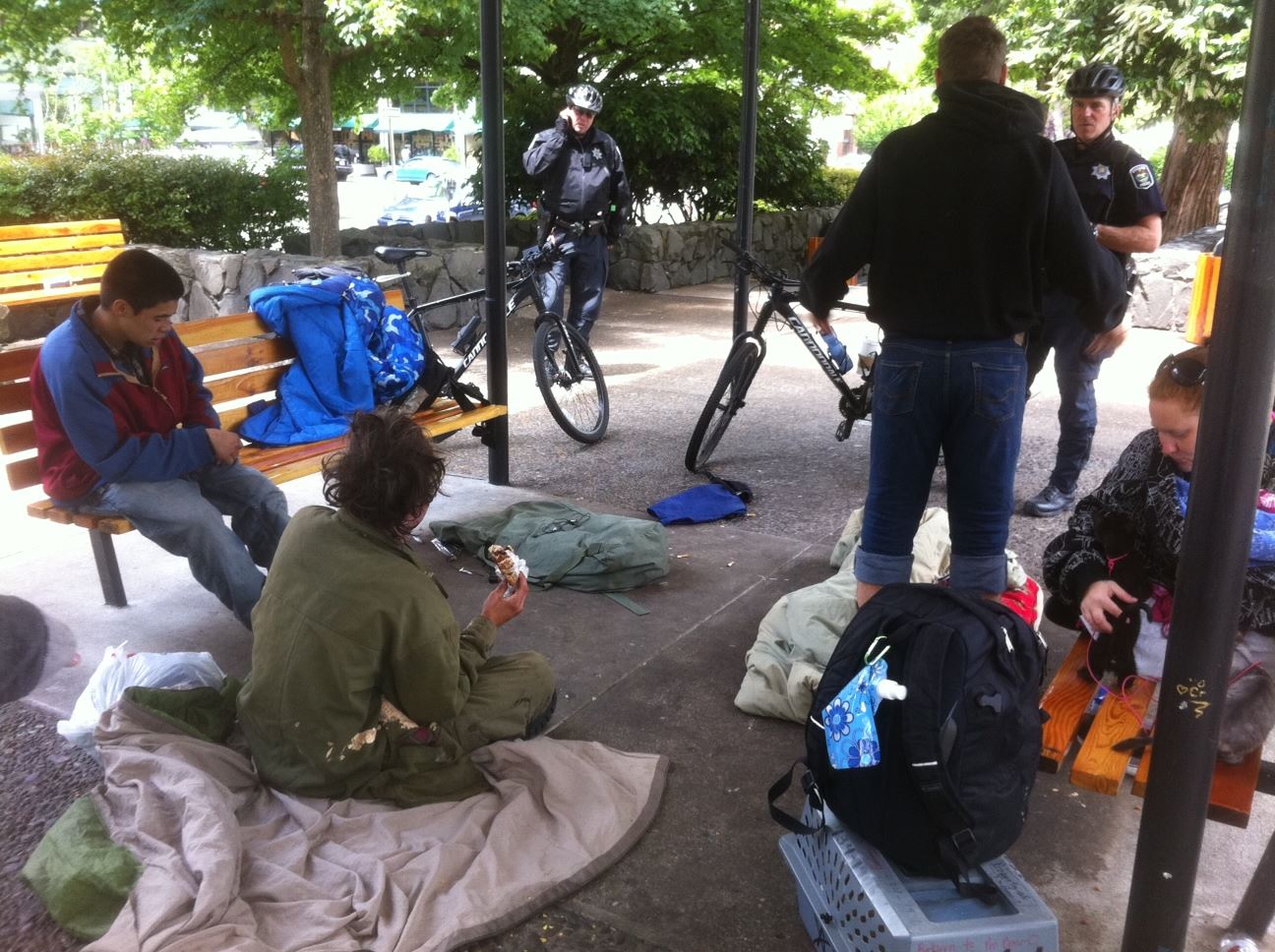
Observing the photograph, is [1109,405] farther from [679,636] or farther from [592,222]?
[679,636]

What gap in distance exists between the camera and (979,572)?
3367 millimetres

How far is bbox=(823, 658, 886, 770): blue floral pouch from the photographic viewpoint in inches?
87.0

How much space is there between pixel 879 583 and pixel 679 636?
88 centimetres

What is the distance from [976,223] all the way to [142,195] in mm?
9781

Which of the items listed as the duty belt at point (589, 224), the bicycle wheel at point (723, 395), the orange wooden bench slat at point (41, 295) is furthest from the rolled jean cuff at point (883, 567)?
the orange wooden bench slat at point (41, 295)

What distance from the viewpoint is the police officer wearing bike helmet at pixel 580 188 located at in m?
7.73

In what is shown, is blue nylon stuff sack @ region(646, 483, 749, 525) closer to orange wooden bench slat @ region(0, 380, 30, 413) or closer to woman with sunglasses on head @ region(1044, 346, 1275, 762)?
woman with sunglasses on head @ region(1044, 346, 1275, 762)

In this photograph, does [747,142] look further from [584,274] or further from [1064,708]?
[1064,708]

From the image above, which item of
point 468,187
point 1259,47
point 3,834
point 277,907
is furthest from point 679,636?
point 468,187

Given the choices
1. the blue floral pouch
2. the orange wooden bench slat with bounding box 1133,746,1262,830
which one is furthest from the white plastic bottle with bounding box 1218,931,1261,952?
the blue floral pouch

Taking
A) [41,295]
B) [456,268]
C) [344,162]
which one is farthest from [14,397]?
[344,162]

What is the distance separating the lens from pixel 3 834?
2.94 metres

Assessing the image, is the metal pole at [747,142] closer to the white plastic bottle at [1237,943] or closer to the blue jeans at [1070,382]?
the blue jeans at [1070,382]

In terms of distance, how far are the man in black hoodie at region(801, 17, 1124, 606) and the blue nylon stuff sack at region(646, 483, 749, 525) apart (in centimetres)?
193
